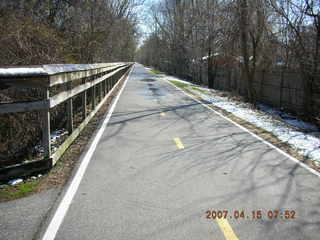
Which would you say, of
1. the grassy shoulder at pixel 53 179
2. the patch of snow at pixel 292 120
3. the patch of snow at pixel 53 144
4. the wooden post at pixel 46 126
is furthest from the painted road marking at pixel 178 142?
the patch of snow at pixel 292 120

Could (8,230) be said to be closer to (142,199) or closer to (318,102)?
(142,199)

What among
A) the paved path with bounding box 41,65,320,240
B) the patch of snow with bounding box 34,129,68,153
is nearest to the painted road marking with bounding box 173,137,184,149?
the paved path with bounding box 41,65,320,240

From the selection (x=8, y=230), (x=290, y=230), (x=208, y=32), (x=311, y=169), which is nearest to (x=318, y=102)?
(x=311, y=169)

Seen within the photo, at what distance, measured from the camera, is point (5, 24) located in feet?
36.5

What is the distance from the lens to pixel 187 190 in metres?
5.26

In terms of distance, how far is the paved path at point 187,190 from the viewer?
4.04 metres

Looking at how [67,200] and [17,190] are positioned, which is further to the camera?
[17,190]

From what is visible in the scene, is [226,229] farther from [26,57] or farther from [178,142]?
[26,57]

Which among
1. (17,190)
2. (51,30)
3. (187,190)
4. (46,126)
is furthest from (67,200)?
(51,30)

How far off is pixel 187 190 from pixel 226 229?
127cm

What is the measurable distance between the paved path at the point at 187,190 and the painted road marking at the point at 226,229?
0.04 feet

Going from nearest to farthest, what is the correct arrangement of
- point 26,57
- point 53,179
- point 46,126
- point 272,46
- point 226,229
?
point 226,229
point 53,179
point 46,126
point 26,57
point 272,46

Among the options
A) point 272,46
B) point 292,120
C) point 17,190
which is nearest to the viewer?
point 17,190

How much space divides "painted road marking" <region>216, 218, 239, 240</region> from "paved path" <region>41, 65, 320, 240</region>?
0.5 inches
